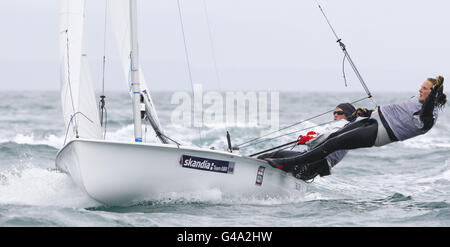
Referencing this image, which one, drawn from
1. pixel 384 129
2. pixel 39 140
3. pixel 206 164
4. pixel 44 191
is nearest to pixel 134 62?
pixel 206 164

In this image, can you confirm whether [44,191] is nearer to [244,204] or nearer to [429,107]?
[244,204]

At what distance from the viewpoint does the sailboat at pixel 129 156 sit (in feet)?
19.9

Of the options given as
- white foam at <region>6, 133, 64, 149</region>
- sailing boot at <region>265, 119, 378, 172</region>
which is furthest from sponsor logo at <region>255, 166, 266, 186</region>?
white foam at <region>6, 133, 64, 149</region>

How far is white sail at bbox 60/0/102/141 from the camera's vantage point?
261 inches

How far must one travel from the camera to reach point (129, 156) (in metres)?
6.11

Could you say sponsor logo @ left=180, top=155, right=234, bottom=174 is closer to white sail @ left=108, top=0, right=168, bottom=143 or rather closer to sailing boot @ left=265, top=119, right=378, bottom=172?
sailing boot @ left=265, top=119, right=378, bottom=172

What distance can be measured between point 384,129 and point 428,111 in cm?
48

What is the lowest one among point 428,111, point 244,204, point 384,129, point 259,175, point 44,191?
point 244,204

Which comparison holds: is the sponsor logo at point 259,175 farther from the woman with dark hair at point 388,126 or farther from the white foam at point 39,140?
the white foam at point 39,140

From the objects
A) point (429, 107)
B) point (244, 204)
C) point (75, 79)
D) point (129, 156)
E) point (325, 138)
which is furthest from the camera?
point (325, 138)
